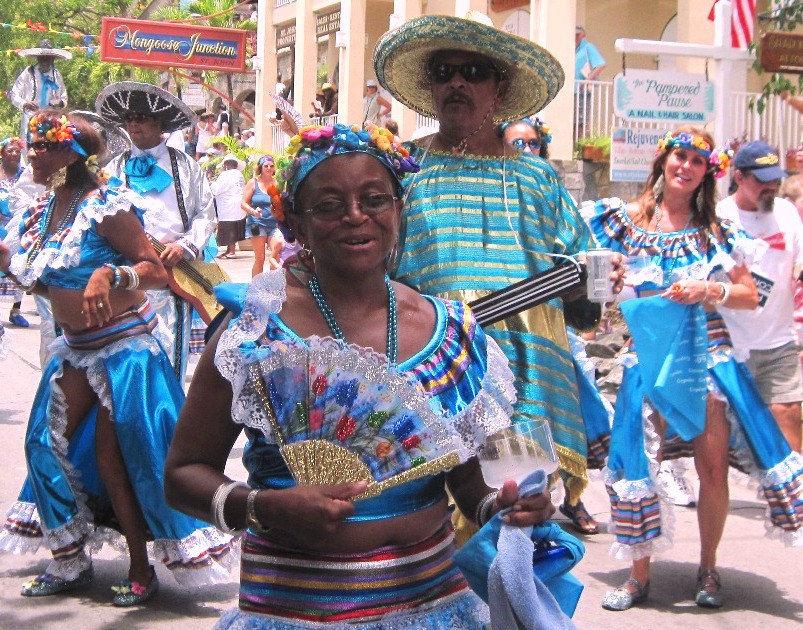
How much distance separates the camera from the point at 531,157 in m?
4.22

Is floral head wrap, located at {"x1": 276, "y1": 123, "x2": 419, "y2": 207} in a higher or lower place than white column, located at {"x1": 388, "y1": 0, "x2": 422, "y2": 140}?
lower

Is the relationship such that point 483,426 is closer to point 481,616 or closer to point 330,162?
point 481,616

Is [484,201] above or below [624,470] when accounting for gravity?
above

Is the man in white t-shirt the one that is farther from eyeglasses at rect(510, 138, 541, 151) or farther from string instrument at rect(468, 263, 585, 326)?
string instrument at rect(468, 263, 585, 326)

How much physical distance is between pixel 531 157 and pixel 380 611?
214cm

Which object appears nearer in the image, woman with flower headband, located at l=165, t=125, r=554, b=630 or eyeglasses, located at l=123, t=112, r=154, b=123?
woman with flower headband, located at l=165, t=125, r=554, b=630

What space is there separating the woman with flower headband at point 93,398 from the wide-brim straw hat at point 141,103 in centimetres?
191

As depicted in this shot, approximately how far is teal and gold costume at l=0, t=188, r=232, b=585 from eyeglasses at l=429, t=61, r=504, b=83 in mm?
1820

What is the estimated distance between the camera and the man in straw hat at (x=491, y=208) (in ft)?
13.0

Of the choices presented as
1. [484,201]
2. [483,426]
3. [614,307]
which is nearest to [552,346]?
[484,201]

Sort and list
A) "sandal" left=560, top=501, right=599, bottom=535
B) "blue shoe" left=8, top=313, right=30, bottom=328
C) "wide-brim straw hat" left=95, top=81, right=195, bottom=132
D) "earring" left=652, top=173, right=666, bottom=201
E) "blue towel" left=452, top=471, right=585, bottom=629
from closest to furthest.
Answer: "blue towel" left=452, top=471, right=585, bottom=629 → "earring" left=652, top=173, right=666, bottom=201 → "sandal" left=560, top=501, right=599, bottom=535 → "wide-brim straw hat" left=95, top=81, right=195, bottom=132 → "blue shoe" left=8, top=313, right=30, bottom=328

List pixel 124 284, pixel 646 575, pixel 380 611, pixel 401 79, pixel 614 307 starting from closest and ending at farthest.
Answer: pixel 380 611, pixel 401 79, pixel 124 284, pixel 646 575, pixel 614 307

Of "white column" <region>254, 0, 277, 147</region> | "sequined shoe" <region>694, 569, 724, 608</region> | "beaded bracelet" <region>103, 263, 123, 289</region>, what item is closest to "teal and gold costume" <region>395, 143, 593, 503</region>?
"beaded bracelet" <region>103, 263, 123, 289</region>

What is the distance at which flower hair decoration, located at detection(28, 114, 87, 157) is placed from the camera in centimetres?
532
